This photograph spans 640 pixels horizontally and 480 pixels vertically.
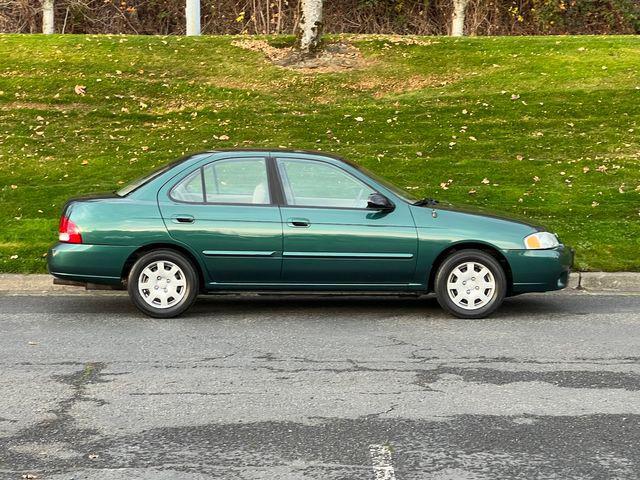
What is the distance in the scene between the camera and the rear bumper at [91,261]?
Answer: 8453 millimetres

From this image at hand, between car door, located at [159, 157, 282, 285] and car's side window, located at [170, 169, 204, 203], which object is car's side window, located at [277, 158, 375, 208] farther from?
car's side window, located at [170, 169, 204, 203]

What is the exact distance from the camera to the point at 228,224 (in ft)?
27.9

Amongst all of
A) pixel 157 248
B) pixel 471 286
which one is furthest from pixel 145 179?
pixel 471 286

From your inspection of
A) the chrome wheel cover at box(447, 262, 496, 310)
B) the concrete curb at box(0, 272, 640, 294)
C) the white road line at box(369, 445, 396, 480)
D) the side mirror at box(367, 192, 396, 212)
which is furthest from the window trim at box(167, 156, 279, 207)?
the white road line at box(369, 445, 396, 480)

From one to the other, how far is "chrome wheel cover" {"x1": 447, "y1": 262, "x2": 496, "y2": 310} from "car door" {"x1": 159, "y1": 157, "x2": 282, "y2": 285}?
1.52m

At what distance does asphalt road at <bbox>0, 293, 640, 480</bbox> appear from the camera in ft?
16.3

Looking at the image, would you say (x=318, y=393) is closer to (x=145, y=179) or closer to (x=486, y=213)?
(x=486, y=213)

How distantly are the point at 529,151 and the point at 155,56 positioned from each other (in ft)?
28.3

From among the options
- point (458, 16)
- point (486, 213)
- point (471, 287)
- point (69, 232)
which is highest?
point (458, 16)

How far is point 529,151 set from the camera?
15.6 m

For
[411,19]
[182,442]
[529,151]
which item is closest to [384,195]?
[182,442]

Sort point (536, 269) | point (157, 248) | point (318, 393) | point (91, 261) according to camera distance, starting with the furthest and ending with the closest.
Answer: point (536, 269), point (157, 248), point (91, 261), point (318, 393)

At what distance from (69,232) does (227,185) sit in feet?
4.60

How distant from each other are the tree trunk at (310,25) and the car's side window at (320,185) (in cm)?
1253
